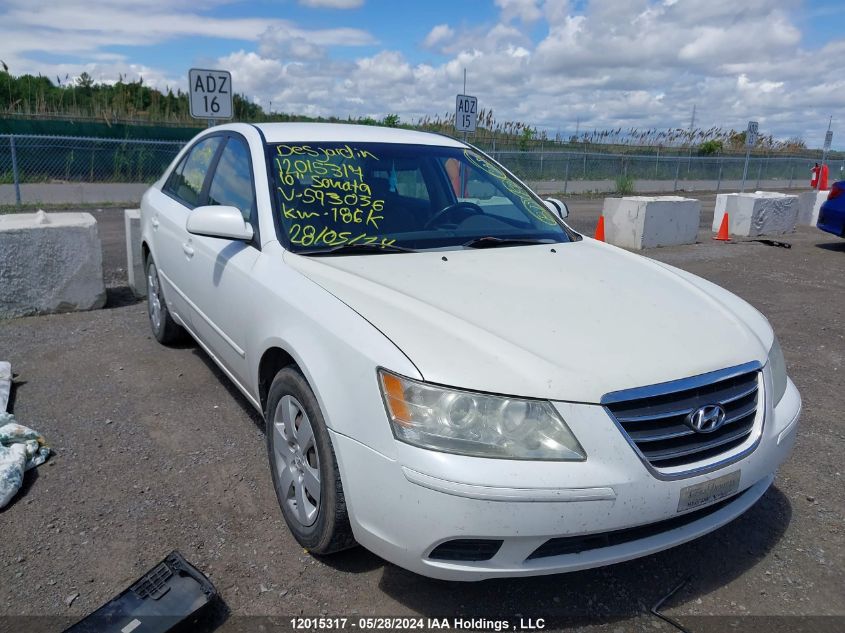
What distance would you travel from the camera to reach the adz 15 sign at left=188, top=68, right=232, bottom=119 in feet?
33.0

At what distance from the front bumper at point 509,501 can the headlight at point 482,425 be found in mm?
39

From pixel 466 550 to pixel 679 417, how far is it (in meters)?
0.85

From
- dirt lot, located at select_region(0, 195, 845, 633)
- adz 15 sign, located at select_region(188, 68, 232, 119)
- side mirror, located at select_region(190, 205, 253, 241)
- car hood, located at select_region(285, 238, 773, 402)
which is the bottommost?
dirt lot, located at select_region(0, 195, 845, 633)

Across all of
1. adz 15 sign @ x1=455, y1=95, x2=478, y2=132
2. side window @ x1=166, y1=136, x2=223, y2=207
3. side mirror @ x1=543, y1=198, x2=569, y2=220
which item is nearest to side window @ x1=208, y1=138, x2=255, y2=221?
side window @ x1=166, y1=136, x2=223, y2=207

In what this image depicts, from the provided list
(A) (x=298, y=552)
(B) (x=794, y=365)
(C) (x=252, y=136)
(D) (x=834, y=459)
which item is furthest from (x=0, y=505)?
(B) (x=794, y=365)

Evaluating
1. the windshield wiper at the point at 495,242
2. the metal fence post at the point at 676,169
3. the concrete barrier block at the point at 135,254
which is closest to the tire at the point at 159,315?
the concrete barrier block at the point at 135,254

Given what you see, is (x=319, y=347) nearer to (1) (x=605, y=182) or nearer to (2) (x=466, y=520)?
(2) (x=466, y=520)

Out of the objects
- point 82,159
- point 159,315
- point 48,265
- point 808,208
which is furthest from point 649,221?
point 82,159

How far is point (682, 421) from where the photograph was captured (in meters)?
2.36

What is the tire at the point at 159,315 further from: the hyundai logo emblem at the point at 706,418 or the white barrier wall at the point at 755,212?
the white barrier wall at the point at 755,212

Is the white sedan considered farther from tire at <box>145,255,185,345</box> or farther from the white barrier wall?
the white barrier wall

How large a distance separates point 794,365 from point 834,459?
1709 millimetres

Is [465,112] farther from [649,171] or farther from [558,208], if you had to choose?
[649,171]

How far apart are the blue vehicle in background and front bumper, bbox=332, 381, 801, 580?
10555mm
